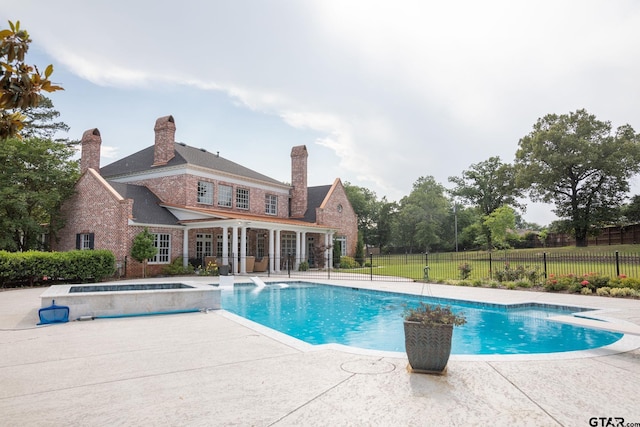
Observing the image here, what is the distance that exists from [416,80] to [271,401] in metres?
13.3

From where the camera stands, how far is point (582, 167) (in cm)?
3909

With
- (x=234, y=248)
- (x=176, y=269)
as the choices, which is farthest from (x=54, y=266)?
(x=234, y=248)

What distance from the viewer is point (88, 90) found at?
17.5 meters

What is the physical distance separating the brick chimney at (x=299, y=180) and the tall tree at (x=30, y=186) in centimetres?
1591

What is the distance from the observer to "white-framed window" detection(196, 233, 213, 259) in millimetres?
27023

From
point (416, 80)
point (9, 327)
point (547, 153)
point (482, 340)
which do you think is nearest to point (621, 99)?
point (416, 80)

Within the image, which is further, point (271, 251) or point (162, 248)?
point (271, 251)

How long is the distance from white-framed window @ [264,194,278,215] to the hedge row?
47.6 feet

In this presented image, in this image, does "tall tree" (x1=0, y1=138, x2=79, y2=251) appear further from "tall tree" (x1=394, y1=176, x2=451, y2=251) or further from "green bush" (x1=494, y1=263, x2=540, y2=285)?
"tall tree" (x1=394, y1=176, x2=451, y2=251)

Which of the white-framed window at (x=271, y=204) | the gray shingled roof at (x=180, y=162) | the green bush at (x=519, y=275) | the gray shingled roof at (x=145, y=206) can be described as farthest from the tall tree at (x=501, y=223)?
the gray shingled roof at (x=145, y=206)

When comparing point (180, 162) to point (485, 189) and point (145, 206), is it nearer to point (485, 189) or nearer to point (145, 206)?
point (145, 206)

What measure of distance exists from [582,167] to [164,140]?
A: 3825 centimetres

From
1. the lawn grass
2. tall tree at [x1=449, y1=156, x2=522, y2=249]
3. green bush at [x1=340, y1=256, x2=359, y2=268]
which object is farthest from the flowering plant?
tall tree at [x1=449, y1=156, x2=522, y2=249]

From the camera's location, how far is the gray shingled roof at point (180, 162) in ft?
89.9
